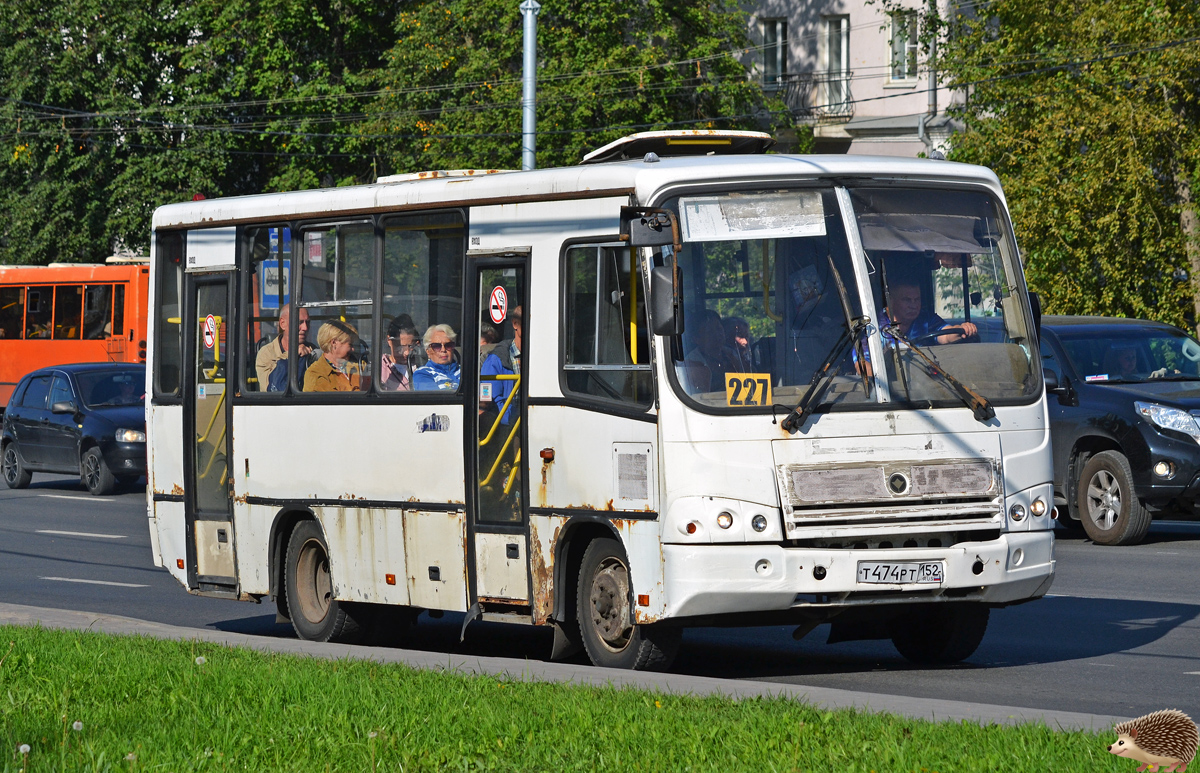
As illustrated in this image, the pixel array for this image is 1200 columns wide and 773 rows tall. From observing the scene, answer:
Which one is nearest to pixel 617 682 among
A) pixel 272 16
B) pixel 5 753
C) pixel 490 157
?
pixel 5 753

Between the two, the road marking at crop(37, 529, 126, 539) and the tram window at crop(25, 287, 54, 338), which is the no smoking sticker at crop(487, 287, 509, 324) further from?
the tram window at crop(25, 287, 54, 338)

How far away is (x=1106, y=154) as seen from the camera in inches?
977

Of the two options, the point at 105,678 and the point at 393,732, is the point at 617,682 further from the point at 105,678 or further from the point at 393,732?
the point at 105,678

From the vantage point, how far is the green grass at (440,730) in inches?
245

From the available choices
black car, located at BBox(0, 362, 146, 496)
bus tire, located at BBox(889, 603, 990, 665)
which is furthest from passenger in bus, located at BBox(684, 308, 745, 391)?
black car, located at BBox(0, 362, 146, 496)

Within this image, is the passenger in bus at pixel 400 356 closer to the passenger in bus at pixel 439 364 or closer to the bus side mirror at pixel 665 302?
the passenger in bus at pixel 439 364

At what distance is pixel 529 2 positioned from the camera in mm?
27234

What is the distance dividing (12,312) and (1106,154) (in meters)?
26.0

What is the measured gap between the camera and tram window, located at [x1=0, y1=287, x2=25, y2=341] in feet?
132

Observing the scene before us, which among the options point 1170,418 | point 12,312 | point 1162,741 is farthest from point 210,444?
point 12,312

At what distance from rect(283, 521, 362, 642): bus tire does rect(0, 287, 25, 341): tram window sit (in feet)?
101

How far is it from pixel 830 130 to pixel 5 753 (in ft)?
128

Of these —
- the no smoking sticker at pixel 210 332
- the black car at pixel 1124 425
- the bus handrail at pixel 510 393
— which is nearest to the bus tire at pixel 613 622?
the bus handrail at pixel 510 393

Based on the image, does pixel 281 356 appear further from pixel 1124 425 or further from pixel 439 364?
pixel 1124 425
